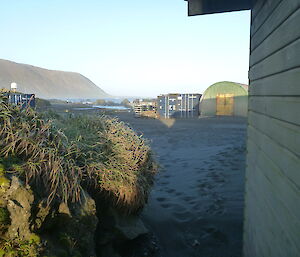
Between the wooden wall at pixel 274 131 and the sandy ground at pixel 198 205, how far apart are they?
106 cm

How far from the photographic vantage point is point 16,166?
107 inches

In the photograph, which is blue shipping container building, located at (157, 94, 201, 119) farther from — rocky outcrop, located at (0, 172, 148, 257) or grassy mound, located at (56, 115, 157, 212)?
rocky outcrop, located at (0, 172, 148, 257)

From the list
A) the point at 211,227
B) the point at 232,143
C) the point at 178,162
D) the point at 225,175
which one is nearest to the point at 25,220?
the point at 211,227

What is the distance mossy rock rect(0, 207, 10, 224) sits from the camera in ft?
7.13

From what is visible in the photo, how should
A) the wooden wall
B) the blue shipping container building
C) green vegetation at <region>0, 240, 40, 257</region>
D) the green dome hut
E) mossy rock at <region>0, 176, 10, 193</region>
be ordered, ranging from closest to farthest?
the wooden wall → green vegetation at <region>0, 240, 40, 257</region> → mossy rock at <region>0, 176, 10, 193</region> → the green dome hut → the blue shipping container building

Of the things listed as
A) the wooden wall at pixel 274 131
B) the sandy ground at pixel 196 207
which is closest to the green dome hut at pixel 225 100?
the sandy ground at pixel 196 207

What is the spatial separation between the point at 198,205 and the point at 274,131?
405cm

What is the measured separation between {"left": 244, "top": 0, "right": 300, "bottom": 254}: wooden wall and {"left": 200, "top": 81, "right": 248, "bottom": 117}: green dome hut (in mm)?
22763

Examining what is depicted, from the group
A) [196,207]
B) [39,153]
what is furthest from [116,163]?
[196,207]

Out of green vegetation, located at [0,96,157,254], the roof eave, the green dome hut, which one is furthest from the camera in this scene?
the green dome hut

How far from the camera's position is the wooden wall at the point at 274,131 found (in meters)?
1.88

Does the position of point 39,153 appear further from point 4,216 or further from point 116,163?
point 116,163

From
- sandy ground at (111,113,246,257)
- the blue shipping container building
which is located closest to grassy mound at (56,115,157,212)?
sandy ground at (111,113,246,257)

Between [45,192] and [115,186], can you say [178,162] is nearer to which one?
[115,186]
